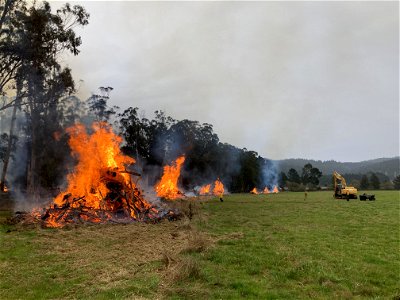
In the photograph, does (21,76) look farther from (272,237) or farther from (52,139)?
(272,237)

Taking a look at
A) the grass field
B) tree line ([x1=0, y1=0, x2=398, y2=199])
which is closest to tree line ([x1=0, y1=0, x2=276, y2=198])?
tree line ([x1=0, y1=0, x2=398, y2=199])

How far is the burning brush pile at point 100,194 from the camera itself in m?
19.8

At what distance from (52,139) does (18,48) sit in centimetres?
1603

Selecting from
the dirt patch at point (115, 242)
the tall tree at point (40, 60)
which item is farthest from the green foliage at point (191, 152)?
the dirt patch at point (115, 242)

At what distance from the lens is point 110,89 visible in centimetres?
6138

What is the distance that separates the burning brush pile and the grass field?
2858 mm

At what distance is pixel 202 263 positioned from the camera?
402 inches

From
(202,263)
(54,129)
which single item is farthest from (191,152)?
(202,263)

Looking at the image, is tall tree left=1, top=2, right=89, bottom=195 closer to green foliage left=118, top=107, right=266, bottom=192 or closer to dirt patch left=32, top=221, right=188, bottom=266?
dirt patch left=32, top=221, right=188, bottom=266

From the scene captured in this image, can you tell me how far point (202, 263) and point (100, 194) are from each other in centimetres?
1288

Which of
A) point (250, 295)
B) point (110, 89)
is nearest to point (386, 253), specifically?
point (250, 295)

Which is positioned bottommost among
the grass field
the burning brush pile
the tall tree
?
the grass field

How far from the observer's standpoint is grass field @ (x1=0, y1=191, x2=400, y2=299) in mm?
7969

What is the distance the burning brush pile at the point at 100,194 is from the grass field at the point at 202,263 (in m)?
2.86
